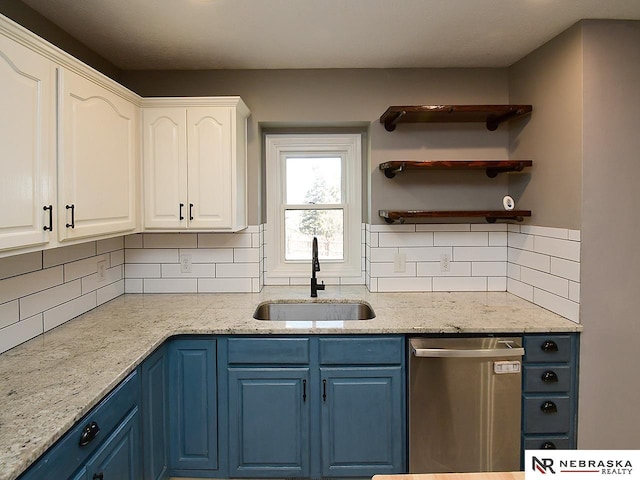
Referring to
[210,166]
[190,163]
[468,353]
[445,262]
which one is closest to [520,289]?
[445,262]

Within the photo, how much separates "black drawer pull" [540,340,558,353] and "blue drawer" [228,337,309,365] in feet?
3.82

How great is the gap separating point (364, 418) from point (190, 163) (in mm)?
1707

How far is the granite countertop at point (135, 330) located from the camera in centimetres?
127

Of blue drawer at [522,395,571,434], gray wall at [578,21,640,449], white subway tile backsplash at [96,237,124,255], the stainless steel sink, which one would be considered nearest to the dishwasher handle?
blue drawer at [522,395,571,434]

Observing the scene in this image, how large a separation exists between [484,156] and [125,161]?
2196 millimetres

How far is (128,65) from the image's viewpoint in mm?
2762

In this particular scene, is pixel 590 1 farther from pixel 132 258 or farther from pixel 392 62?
pixel 132 258

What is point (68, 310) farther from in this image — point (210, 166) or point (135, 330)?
point (210, 166)

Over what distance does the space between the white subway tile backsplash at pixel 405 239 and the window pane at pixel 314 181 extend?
471mm

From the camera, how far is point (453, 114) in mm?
2783

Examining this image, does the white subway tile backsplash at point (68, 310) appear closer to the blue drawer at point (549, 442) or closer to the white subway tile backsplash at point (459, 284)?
the white subway tile backsplash at point (459, 284)

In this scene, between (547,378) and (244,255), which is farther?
(244,255)

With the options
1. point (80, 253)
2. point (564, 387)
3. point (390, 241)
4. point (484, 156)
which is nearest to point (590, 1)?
point (484, 156)

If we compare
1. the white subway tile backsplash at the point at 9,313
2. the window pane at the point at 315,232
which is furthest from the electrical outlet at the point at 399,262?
the white subway tile backsplash at the point at 9,313
